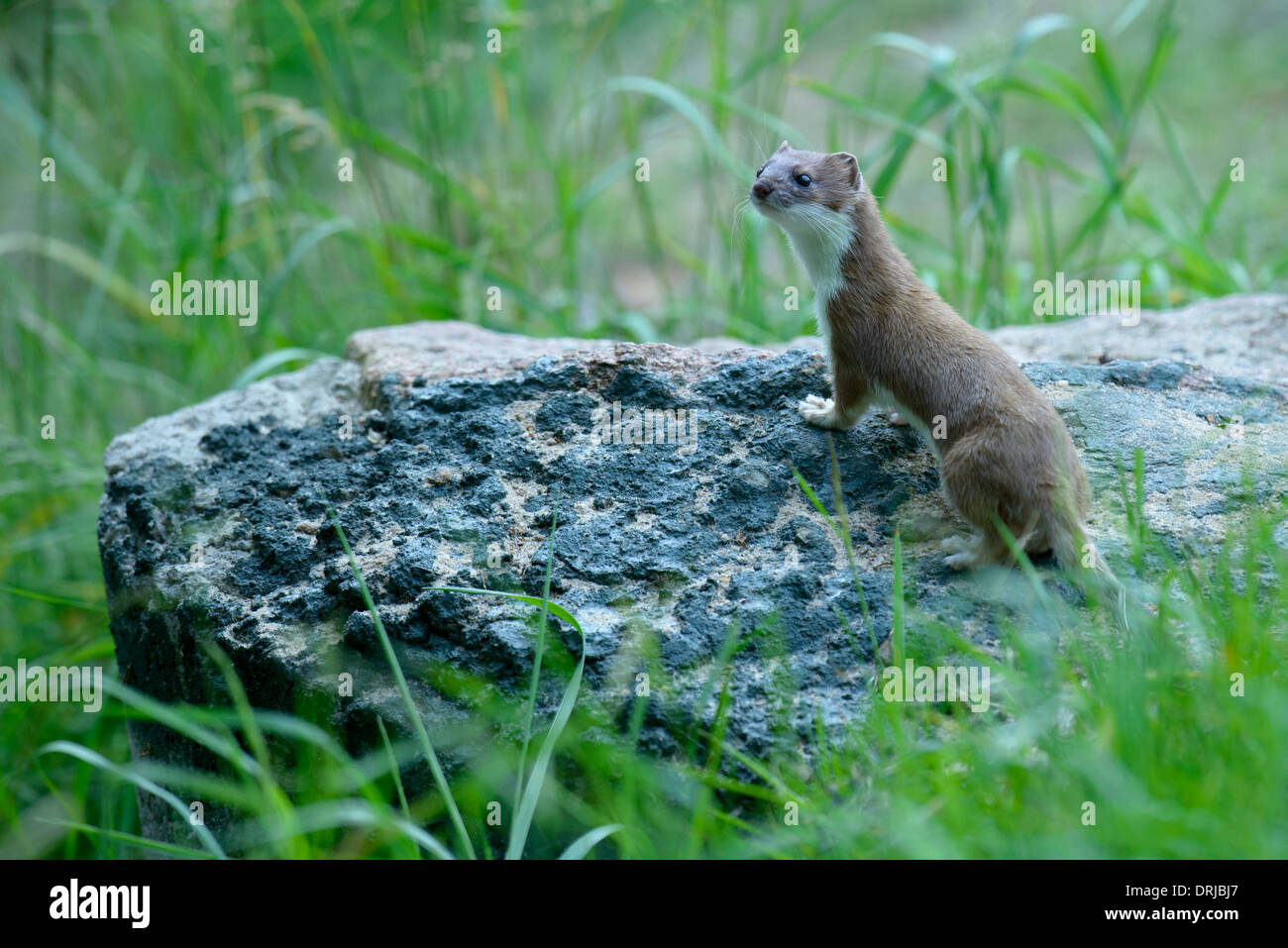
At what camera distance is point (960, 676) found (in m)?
2.44

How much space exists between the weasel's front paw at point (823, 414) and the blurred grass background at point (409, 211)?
3.56 feet

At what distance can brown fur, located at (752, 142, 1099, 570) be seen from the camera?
271cm

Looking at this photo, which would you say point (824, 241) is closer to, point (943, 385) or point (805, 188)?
point (805, 188)

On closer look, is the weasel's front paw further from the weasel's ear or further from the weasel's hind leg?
the weasel's ear

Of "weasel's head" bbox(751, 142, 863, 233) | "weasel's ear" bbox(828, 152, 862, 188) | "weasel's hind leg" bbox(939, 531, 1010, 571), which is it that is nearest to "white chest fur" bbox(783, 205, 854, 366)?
"weasel's head" bbox(751, 142, 863, 233)

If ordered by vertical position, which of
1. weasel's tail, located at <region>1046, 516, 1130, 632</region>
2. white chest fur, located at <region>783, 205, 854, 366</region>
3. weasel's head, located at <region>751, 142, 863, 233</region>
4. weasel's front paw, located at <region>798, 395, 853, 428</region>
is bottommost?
weasel's tail, located at <region>1046, 516, 1130, 632</region>

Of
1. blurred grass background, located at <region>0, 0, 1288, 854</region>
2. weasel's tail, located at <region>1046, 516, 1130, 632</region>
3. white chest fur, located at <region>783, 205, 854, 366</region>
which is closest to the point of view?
weasel's tail, located at <region>1046, 516, 1130, 632</region>

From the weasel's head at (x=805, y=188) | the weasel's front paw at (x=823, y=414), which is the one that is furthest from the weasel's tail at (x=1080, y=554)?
the weasel's head at (x=805, y=188)

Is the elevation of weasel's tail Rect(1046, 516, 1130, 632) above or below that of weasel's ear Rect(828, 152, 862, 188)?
below

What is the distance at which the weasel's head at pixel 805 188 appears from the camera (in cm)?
340

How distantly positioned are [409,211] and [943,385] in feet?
17.3

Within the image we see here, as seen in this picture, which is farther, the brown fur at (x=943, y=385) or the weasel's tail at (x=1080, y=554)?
the brown fur at (x=943, y=385)

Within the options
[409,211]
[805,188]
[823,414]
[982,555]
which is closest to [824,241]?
[805,188]

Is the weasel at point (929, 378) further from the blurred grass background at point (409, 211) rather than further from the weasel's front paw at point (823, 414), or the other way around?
the blurred grass background at point (409, 211)
